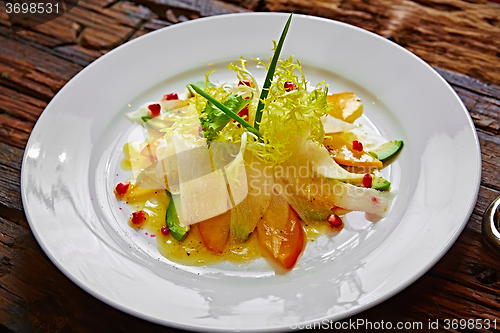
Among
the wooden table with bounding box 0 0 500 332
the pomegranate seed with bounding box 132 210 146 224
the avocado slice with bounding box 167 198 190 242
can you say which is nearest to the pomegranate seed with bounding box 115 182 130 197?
the pomegranate seed with bounding box 132 210 146 224

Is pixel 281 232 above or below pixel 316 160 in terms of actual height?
below

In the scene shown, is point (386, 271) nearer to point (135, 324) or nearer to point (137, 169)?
point (135, 324)

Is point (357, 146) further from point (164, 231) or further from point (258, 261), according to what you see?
point (164, 231)

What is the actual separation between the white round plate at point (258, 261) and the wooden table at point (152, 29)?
19cm

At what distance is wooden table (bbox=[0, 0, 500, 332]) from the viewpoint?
2.06m

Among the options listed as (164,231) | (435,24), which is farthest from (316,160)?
(435,24)

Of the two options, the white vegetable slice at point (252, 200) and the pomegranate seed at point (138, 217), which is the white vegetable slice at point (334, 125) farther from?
the pomegranate seed at point (138, 217)

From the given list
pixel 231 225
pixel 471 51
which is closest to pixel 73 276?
pixel 231 225

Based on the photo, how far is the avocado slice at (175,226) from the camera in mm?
2453

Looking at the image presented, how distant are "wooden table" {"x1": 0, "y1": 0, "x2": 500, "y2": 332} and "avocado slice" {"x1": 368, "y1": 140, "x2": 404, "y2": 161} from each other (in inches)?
21.5

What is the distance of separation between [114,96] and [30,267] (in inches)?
53.9

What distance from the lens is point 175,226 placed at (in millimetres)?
2492

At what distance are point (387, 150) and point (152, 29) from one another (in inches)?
91.6

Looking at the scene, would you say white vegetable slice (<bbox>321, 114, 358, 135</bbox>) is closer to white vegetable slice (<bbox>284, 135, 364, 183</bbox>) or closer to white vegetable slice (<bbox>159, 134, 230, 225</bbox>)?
white vegetable slice (<bbox>284, 135, 364, 183</bbox>)
